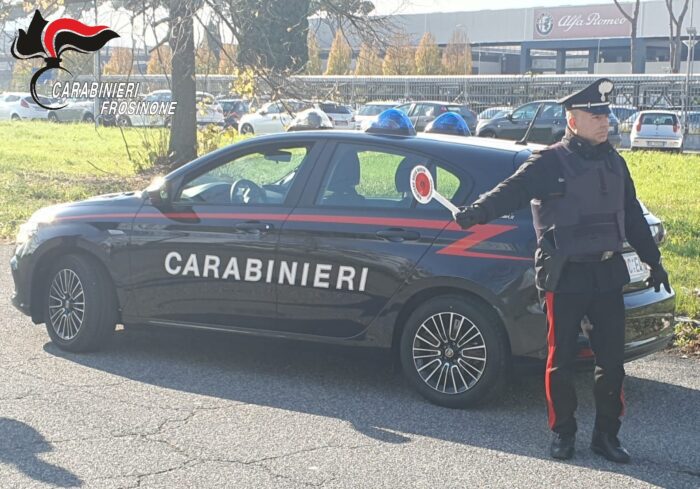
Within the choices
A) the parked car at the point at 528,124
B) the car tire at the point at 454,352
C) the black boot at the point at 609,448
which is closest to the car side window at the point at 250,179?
the car tire at the point at 454,352

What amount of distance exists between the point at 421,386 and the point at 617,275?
4.75 feet

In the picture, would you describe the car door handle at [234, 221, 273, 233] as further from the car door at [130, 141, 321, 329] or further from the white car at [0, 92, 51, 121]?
the white car at [0, 92, 51, 121]

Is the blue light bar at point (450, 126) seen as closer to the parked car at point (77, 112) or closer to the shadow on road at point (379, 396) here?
the shadow on road at point (379, 396)

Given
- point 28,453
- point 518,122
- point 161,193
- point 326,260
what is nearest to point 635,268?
point 326,260

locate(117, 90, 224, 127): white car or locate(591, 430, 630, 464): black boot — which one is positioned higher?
locate(117, 90, 224, 127): white car

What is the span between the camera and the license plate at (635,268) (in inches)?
231

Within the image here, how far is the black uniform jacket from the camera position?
5004mm

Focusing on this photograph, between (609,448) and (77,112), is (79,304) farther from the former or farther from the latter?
(77,112)

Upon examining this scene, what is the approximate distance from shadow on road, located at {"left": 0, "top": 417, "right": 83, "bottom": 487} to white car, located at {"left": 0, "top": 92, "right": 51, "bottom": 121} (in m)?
45.2

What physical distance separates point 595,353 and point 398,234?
1.38 metres

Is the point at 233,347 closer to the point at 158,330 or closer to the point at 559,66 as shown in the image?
the point at 158,330

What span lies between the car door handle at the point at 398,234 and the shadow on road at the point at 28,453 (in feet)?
6.99

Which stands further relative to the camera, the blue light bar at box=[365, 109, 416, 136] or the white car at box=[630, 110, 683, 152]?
the white car at box=[630, 110, 683, 152]

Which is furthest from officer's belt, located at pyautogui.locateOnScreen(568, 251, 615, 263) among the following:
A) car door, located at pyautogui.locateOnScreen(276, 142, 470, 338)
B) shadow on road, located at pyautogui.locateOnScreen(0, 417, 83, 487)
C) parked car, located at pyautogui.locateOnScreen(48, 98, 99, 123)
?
parked car, located at pyautogui.locateOnScreen(48, 98, 99, 123)
